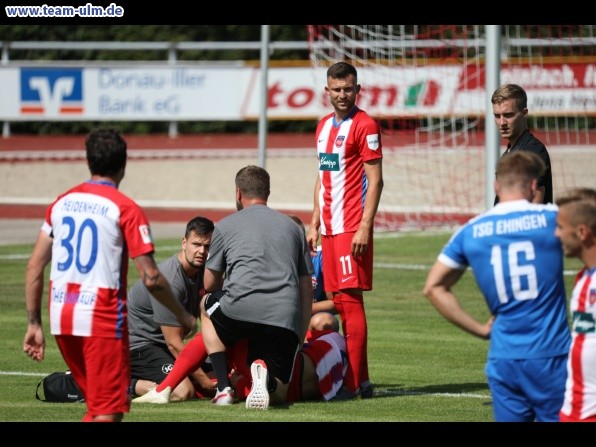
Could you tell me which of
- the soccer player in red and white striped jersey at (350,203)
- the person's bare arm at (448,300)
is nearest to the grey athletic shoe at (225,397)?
the soccer player in red and white striped jersey at (350,203)

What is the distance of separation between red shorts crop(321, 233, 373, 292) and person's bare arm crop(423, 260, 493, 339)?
3085 millimetres

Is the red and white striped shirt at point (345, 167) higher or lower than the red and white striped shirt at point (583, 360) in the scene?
higher

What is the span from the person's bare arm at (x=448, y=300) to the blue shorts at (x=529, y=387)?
0.56 ft

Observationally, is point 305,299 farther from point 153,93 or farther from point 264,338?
point 153,93

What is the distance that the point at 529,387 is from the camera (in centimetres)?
613

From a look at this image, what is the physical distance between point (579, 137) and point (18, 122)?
15324 mm

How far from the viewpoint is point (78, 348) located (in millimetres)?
6754

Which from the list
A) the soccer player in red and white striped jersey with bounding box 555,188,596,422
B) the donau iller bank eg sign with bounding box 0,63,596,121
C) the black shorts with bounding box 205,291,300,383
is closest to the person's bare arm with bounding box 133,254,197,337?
the soccer player in red and white striped jersey with bounding box 555,188,596,422

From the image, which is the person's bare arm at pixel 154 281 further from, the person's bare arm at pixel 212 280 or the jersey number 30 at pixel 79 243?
the person's bare arm at pixel 212 280

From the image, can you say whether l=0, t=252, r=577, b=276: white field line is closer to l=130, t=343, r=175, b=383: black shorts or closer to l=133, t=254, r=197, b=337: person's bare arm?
l=130, t=343, r=175, b=383: black shorts

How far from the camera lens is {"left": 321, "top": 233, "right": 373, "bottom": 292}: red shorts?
940 cm

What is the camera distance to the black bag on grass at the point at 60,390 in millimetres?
9156

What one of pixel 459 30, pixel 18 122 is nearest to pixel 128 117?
pixel 18 122
